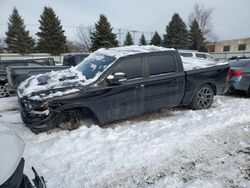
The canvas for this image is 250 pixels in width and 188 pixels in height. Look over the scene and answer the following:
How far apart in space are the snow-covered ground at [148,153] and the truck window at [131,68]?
3.62 feet

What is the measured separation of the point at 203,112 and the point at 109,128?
257 centimetres

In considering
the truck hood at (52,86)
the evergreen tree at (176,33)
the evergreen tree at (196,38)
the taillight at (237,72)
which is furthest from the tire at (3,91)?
the evergreen tree at (196,38)

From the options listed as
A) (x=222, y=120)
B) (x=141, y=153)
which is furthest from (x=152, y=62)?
(x=141, y=153)

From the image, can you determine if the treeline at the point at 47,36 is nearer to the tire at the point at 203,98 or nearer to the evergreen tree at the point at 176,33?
the evergreen tree at the point at 176,33

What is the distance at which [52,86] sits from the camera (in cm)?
457

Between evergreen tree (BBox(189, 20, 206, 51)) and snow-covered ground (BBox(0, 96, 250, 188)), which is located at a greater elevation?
evergreen tree (BBox(189, 20, 206, 51))

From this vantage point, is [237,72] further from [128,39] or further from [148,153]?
[128,39]

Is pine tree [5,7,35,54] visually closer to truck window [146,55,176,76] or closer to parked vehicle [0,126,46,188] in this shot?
truck window [146,55,176,76]

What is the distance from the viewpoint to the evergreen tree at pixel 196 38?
51875mm

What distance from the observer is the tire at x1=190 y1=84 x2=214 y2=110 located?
624 cm

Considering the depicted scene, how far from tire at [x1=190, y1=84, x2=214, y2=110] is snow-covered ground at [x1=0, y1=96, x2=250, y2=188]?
2.13 feet

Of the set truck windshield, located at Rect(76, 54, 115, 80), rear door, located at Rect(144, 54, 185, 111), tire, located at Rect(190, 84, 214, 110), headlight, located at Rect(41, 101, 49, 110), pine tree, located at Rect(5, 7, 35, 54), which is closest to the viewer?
headlight, located at Rect(41, 101, 49, 110)

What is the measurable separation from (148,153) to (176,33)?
48.2 m

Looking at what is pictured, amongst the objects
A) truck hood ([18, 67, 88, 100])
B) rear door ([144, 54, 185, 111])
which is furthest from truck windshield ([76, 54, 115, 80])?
rear door ([144, 54, 185, 111])
